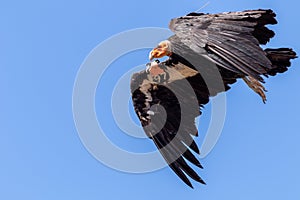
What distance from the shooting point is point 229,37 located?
12.3 metres

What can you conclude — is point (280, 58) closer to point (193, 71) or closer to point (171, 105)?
point (193, 71)

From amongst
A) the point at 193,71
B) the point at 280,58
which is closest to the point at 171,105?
the point at 193,71

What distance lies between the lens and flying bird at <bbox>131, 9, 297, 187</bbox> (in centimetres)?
1218

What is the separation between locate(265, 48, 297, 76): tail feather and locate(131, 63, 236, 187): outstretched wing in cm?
140

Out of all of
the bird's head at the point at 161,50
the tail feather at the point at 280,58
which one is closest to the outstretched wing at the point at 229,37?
the bird's head at the point at 161,50

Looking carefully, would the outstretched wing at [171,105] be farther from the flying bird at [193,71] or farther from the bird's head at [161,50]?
the bird's head at [161,50]

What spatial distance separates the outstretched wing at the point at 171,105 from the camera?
47.1ft

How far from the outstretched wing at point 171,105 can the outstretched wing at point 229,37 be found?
4.83ft

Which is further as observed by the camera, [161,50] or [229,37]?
[161,50]

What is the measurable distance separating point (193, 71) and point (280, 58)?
166 cm

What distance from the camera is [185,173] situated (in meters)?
13.9

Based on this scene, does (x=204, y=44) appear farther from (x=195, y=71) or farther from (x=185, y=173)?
(x=185, y=173)

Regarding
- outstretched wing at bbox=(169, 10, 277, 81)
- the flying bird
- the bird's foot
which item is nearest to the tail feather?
the flying bird

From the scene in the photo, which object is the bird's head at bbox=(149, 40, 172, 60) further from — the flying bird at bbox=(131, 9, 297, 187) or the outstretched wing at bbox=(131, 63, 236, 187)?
the outstretched wing at bbox=(131, 63, 236, 187)
